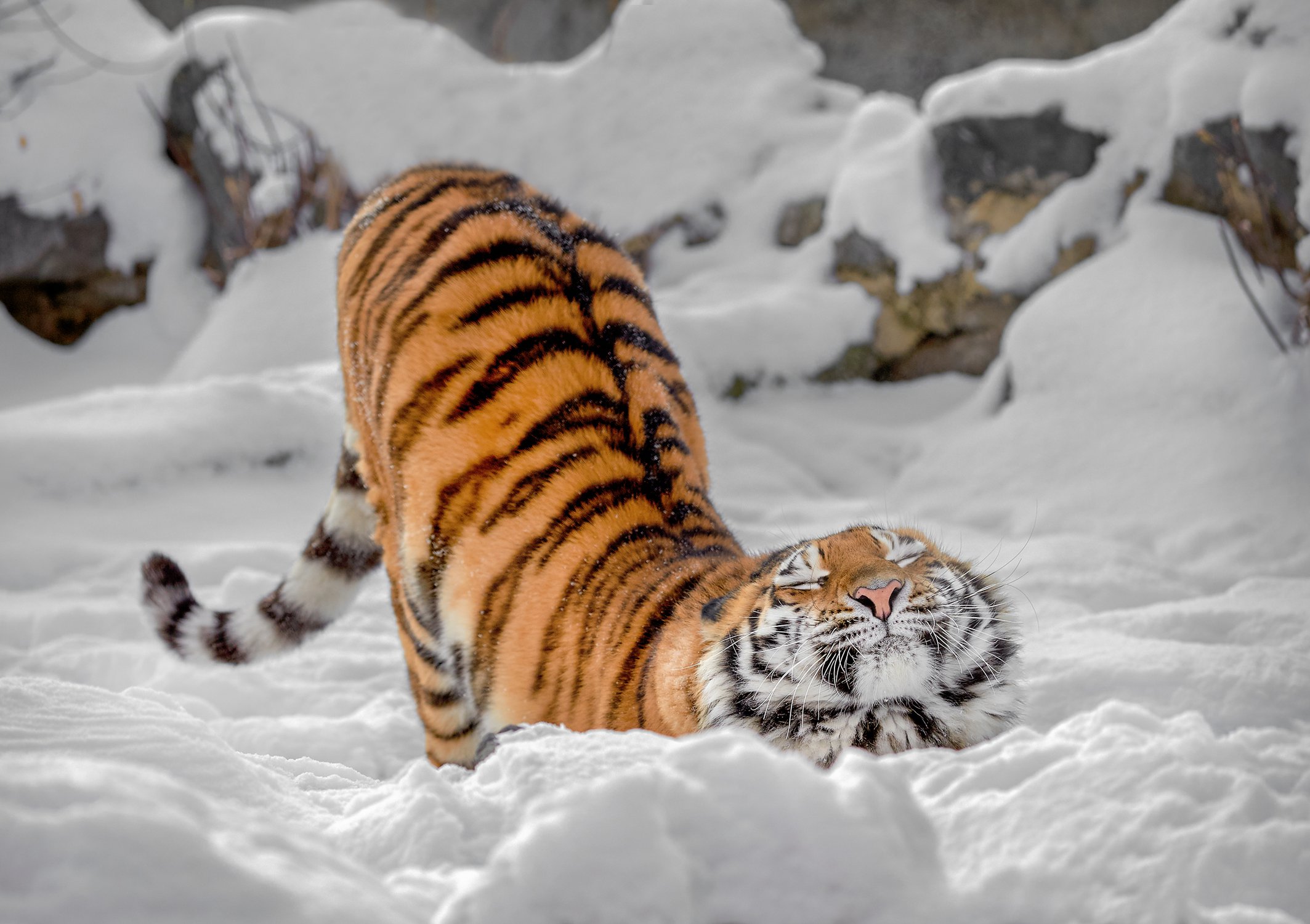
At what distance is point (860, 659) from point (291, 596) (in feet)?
4.02

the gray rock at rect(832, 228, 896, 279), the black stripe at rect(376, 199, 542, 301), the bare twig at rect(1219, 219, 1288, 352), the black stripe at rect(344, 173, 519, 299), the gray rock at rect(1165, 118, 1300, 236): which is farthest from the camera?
the gray rock at rect(832, 228, 896, 279)

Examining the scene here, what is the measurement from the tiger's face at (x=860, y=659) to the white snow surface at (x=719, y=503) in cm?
28

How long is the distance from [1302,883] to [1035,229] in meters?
3.25

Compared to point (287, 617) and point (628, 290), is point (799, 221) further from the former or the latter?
point (287, 617)

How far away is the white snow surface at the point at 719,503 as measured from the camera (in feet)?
1.99

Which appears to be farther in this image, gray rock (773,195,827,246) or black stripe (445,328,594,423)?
gray rock (773,195,827,246)

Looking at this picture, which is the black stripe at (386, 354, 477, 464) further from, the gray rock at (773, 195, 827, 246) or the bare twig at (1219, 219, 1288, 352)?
the gray rock at (773, 195, 827, 246)

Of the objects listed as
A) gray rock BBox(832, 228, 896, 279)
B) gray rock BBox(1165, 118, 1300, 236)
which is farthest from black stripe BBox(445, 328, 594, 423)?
gray rock BBox(832, 228, 896, 279)

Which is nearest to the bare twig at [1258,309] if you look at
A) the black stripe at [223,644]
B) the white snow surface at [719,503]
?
the white snow surface at [719,503]

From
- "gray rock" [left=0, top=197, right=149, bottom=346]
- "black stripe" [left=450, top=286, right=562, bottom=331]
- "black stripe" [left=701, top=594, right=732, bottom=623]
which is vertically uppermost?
"black stripe" [left=450, top=286, right=562, bottom=331]

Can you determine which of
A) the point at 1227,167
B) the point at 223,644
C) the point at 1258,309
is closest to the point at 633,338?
the point at 223,644

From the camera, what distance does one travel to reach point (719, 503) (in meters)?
3.08

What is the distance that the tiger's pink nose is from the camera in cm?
112

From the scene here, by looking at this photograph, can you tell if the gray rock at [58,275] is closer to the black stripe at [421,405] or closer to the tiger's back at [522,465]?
the tiger's back at [522,465]
